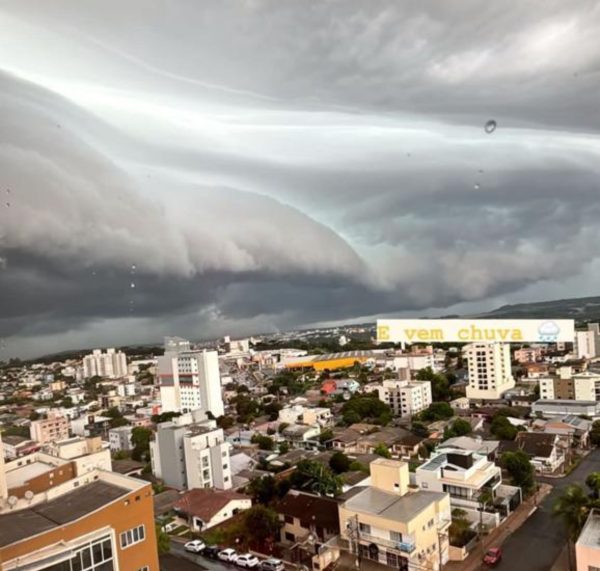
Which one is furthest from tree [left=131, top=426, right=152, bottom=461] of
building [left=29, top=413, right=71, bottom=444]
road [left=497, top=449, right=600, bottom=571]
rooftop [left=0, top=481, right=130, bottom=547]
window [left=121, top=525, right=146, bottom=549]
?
road [left=497, top=449, right=600, bottom=571]

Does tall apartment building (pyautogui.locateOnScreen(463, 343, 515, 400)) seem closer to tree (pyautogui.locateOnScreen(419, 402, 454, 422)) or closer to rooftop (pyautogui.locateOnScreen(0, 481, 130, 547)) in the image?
tree (pyautogui.locateOnScreen(419, 402, 454, 422))

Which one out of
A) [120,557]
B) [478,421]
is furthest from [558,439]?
[120,557]

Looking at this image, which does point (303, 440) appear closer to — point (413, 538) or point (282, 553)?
point (282, 553)

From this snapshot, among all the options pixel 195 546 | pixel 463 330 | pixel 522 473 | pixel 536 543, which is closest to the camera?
pixel 536 543

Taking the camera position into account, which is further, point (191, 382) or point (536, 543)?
point (191, 382)

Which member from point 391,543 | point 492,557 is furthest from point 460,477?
point 391,543

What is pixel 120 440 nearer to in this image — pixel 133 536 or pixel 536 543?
pixel 133 536

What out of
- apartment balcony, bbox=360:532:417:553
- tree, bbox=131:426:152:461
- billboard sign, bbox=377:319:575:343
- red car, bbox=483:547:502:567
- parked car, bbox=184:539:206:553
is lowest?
tree, bbox=131:426:152:461
